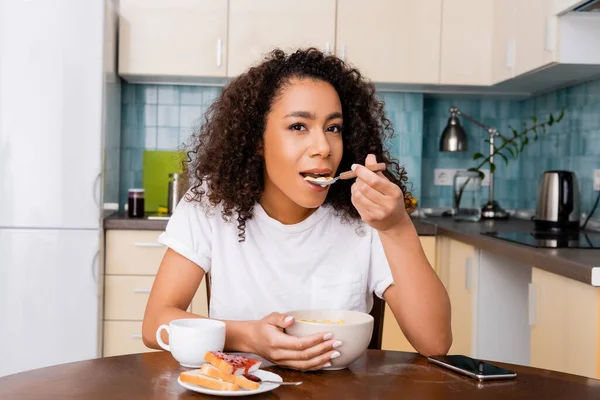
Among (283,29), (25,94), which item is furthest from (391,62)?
(25,94)

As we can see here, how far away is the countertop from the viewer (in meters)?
1.83

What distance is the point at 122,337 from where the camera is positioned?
10.6 feet

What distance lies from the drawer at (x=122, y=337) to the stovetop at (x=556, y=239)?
1462mm

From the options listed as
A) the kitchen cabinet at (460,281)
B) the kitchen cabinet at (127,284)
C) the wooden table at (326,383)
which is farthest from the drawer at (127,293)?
the wooden table at (326,383)

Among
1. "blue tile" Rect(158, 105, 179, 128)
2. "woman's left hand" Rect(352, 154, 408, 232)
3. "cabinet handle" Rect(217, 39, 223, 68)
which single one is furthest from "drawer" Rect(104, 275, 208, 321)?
"woman's left hand" Rect(352, 154, 408, 232)

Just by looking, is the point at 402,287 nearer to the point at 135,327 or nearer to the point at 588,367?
the point at 588,367

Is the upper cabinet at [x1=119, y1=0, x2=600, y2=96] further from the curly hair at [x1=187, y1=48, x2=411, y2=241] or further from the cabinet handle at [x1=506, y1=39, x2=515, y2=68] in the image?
the curly hair at [x1=187, y1=48, x2=411, y2=241]

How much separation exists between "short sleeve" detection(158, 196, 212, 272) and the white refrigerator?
5.28 ft

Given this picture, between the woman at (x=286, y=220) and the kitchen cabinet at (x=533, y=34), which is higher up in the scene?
the kitchen cabinet at (x=533, y=34)

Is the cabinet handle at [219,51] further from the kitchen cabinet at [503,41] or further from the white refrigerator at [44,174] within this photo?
the kitchen cabinet at [503,41]

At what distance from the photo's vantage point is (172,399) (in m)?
0.98

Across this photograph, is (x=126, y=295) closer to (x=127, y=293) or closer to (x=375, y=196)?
(x=127, y=293)

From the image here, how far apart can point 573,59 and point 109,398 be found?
227 centimetres

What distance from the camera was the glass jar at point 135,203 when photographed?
3.39 metres
